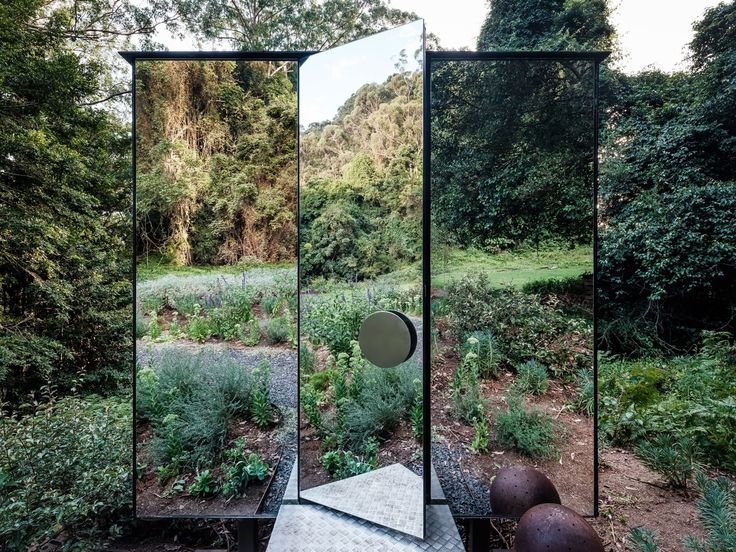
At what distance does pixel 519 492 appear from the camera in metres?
1.86

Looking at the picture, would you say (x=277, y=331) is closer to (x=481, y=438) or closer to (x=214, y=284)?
(x=214, y=284)

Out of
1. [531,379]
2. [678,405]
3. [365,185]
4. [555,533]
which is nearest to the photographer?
[555,533]

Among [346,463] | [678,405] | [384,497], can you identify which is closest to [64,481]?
[346,463]

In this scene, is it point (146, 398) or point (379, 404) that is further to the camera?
point (146, 398)

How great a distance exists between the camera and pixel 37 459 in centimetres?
226

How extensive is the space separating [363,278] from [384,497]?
1110mm

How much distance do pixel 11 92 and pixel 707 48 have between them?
9.00m

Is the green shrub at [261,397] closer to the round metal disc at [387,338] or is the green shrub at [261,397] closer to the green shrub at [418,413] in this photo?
the round metal disc at [387,338]

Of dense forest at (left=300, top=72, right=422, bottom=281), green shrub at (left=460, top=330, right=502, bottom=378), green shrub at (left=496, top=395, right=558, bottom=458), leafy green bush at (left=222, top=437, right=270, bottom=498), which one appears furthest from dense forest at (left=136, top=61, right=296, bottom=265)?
green shrub at (left=496, top=395, right=558, bottom=458)

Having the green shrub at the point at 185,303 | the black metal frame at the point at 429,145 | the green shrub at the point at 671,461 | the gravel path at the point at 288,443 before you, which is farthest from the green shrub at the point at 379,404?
the green shrub at the point at 671,461

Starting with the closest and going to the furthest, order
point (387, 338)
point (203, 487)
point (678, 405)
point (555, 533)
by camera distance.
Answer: point (555, 533) → point (387, 338) → point (203, 487) → point (678, 405)

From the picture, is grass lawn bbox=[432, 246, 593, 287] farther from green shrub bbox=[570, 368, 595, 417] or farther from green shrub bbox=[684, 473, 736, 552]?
green shrub bbox=[684, 473, 736, 552]

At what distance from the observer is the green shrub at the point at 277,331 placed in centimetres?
231

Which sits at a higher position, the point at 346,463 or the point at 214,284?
the point at 214,284
